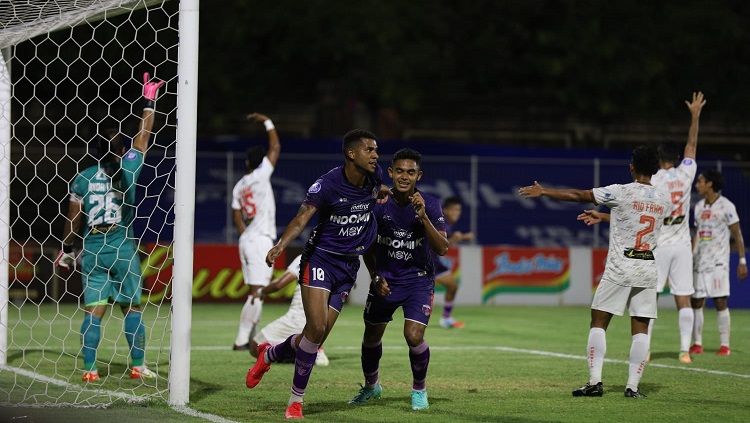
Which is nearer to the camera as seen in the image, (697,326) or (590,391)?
(590,391)

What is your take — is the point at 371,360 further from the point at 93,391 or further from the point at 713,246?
the point at 713,246

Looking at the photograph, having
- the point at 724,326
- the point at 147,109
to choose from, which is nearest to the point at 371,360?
the point at 147,109

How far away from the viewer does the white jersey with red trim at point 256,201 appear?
1459 cm

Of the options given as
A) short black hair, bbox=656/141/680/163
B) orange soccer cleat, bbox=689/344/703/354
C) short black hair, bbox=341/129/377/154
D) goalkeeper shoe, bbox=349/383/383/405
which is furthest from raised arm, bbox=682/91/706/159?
goalkeeper shoe, bbox=349/383/383/405

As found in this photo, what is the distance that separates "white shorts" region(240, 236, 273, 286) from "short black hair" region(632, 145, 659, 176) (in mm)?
5582

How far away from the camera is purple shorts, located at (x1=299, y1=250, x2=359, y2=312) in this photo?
29.8 ft

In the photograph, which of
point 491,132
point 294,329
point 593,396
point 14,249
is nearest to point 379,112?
point 491,132

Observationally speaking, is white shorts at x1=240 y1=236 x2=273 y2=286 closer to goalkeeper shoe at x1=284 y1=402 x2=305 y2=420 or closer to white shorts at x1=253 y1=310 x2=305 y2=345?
white shorts at x1=253 y1=310 x2=305 y2=345

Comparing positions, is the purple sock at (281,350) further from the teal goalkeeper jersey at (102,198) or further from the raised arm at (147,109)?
the teal goalkeeper jersey at (102,198)

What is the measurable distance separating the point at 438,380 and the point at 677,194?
12.3 feet

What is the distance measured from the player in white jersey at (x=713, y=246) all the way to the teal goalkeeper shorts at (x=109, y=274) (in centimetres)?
725

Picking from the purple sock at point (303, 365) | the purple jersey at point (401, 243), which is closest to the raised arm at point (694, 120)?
the purple jersey at point (401, 243)

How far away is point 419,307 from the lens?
951 centimetres

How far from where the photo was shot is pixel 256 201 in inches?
575
